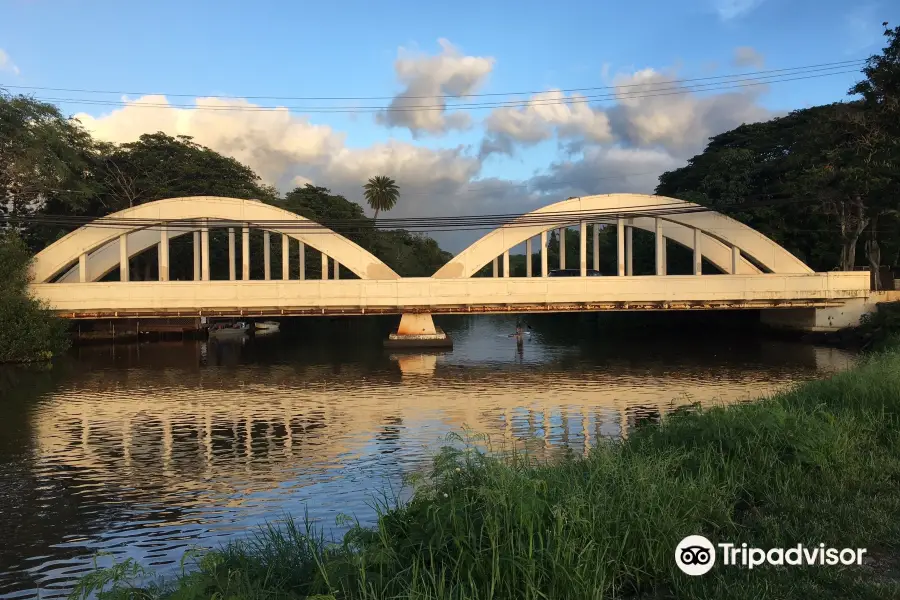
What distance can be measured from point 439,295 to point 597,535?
28604mm

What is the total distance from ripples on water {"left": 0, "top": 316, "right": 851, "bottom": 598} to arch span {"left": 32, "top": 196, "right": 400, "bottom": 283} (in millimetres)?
4937

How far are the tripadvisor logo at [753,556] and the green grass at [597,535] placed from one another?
81 mm

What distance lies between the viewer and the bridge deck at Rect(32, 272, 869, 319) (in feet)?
108

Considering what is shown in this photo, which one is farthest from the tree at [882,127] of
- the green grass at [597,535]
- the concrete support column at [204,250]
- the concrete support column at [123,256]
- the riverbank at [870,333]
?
the concrete support column at [123,256]

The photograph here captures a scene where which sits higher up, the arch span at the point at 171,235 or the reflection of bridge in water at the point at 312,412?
the arch span at the point at 171,235

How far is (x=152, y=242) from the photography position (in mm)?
37656

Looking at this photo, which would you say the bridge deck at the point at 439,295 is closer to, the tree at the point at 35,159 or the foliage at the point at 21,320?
the foliage at the point at 21,320

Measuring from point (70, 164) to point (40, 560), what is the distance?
4019 centimetres

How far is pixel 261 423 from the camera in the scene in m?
16.3

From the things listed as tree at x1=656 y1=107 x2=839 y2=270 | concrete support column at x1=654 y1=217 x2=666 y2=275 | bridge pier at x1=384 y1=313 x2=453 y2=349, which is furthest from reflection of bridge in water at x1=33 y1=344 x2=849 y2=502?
tree at x1=656 y1=107 x2=839 y2=270

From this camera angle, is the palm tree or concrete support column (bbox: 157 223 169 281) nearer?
concrete support column (bbox: 157 223 169 281)

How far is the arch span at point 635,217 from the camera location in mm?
36156

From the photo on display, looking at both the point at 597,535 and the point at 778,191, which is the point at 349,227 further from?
the point at 597,535

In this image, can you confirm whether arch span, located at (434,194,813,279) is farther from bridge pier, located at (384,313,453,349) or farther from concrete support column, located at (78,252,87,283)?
concrete support column, located at (78,252,87,283)
